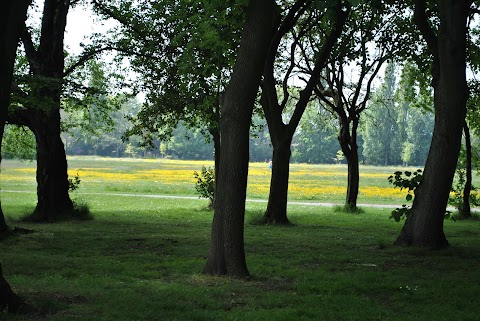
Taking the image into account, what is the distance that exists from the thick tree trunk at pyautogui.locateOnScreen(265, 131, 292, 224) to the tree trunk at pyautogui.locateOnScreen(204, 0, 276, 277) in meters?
11.0

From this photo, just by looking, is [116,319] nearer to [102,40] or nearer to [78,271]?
[78,271]

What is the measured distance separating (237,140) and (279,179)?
11.2 m

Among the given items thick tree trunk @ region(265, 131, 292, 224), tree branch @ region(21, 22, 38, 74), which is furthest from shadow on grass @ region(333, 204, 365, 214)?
tree branch @ region(21, 22, 38, 74)

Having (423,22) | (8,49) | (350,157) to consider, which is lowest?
(350,157)

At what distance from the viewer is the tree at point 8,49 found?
6.77 meters

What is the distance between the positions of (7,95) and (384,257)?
28.2ft

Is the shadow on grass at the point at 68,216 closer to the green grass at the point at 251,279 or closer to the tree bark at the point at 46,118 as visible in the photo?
the tree bark at the point at 46,118

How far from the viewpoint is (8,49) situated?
696 cm

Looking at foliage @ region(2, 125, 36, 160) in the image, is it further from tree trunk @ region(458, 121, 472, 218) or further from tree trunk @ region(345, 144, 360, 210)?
tree trunk @ region(458, 121, 472, 218)

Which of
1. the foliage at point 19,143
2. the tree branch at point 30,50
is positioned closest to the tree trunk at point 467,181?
the tree branch at point 30,50

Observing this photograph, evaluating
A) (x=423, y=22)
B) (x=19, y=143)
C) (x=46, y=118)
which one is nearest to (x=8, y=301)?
(x=423, y=22)

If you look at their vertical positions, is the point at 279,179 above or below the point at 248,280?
above

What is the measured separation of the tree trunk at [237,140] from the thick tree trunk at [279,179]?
1095 cm

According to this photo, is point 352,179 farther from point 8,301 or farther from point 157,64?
point 8,301
